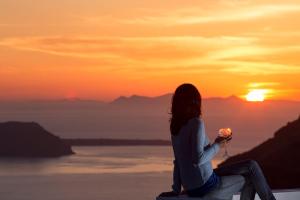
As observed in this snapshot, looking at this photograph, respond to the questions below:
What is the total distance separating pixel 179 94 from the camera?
4477 mm

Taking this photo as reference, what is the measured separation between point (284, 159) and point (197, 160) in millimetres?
103168

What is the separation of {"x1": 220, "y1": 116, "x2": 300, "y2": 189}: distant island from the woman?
95.2 meters

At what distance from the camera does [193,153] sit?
438 cm

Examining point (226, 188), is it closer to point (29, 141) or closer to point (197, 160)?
point (197, 160)

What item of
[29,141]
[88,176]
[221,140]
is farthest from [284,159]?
[221,140]

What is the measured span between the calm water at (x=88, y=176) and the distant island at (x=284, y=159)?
17493mm

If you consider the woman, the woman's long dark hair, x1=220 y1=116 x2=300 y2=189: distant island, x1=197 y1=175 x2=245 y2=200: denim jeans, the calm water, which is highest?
the woman's long dark hair

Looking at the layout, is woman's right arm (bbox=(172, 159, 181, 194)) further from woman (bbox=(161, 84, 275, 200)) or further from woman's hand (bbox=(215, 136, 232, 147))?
woman's hand (bbox=(215, 136, 232, 147))

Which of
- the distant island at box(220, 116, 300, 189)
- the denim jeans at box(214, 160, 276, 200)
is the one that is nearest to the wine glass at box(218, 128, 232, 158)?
the denim jeans at box(214, 160, 276, 200)

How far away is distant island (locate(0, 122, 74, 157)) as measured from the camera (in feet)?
474

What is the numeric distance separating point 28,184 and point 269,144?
45.5m

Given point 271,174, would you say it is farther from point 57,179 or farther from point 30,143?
point 30,143

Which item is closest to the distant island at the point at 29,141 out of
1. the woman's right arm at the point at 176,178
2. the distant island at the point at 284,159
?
the distant island at the point at 284,159

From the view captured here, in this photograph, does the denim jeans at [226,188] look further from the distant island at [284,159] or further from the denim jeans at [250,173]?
the distant island at [284,159]
